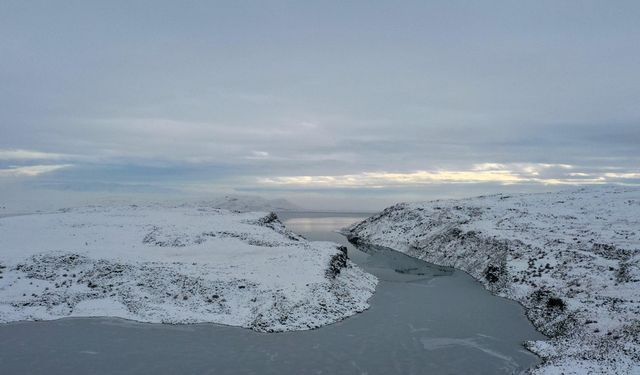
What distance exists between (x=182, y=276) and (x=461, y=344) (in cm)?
2391

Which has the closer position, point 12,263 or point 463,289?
point 12,263

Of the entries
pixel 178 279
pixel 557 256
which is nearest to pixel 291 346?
pixel 178 279

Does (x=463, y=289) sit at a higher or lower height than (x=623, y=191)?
lower

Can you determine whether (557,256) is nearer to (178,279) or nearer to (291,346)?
(291,346)

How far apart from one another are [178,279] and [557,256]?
38695mm

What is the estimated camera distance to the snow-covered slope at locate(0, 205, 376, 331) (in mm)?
33188

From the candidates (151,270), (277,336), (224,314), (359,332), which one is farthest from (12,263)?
(359,332)

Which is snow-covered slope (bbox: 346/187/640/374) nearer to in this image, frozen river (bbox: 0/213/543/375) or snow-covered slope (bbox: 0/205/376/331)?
frozen river (bbox: 0/213/543/375)

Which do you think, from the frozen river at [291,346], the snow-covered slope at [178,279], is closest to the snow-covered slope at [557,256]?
the frozen river at [291,346]

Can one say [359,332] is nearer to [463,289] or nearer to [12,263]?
[463,289]

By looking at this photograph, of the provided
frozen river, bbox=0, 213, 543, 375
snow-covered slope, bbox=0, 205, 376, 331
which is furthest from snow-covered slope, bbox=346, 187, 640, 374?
snow-covered slope, bbox=0, 205, 376, 331

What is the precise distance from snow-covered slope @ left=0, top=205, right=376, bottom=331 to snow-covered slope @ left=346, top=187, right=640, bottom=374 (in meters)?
15.1

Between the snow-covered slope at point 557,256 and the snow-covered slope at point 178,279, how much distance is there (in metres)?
15.1

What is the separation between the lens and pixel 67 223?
210 ft
